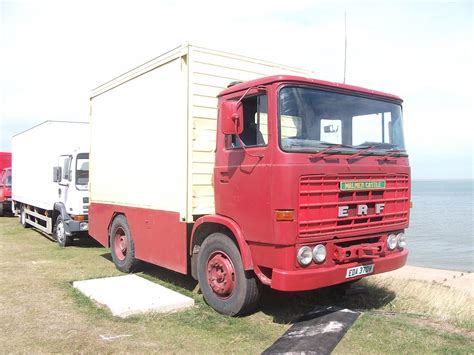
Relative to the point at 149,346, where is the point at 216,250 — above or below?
above

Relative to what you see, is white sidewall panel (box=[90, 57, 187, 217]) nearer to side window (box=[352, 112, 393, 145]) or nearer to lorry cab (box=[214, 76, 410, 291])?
lorry cab (box=[214, 76, 410, 291])

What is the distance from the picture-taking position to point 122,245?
8.42 m

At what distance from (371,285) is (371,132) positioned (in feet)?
9.49

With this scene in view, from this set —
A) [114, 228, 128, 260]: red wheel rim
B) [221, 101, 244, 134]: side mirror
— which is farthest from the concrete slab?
[221, 101, 244, 134]: side mirror

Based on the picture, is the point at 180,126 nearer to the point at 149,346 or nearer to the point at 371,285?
the point at 149,346

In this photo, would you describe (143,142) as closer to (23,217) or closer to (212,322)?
(212,322)

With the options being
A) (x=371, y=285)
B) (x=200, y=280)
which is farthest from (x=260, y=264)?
(x=371, y=285)

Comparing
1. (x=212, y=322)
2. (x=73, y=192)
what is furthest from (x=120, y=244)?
(x=212, y=322)

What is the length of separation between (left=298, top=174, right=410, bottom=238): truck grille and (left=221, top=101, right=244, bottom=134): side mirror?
0.93m

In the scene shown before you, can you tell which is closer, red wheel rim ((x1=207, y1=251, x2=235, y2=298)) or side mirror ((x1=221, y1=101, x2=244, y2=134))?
side mirror ((x1=221, y1=101, x2=244, y2=134))

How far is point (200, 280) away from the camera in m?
6.09

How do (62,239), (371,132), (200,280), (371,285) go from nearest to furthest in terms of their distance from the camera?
(371,132), (200,280), (371,285), (62,239)

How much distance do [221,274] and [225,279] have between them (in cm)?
9

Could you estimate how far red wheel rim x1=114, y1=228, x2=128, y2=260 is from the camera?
838cm
